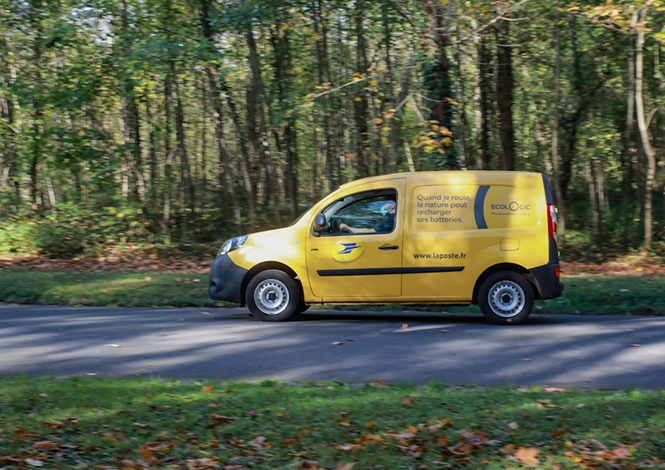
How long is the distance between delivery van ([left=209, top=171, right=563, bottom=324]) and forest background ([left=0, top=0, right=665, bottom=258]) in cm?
670

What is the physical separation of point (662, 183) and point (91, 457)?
23.8 meters

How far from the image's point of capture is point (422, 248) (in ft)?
35.1

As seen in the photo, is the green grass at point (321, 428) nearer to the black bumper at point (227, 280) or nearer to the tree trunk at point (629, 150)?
the black bumper at point (227, 280)

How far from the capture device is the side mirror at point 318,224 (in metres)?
10.9

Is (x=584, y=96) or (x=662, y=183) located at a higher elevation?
(x=584, y=96)

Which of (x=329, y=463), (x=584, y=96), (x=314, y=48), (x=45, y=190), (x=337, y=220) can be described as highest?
(x=314, y=48)

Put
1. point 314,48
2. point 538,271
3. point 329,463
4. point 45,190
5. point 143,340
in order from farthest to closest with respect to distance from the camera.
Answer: point 45,190 → point 314,48 → point 538,271 → point 143,340 → point 329,463

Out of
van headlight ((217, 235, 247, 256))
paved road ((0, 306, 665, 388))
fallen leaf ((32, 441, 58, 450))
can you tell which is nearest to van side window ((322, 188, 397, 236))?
van headlight ((217, 235, 247, 256))

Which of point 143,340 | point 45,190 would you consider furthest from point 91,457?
point 45,190

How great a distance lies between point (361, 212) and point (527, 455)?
6311mm

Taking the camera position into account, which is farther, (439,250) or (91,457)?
(439,250)

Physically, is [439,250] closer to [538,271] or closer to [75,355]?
[538,271]

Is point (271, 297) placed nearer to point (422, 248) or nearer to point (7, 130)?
point (422, 248)

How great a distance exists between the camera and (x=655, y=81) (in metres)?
22.6
